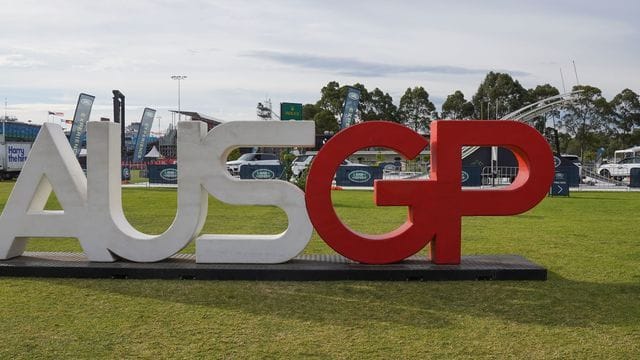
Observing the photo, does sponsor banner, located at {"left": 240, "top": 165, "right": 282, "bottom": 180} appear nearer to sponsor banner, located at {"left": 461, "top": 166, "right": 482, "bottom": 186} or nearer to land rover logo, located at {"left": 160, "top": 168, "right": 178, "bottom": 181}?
land rover logo, located at {"left": 160, "top": 168, "right": 178, "bottom": 181}

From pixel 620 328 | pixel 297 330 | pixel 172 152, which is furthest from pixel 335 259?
pixel 172 152

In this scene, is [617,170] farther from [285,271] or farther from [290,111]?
[285,271]

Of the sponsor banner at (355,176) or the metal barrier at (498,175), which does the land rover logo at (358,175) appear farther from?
the metal barrier at (498,175)

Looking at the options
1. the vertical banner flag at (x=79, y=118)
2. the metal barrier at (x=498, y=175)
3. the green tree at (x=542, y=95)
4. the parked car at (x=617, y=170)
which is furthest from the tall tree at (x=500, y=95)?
the vertical banner flag at (x=79, y=118)

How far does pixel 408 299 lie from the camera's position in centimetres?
583

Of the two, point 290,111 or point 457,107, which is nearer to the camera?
point 290,111

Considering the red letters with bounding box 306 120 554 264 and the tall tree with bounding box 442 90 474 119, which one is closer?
the red letters with bounding box 306 120 554 264

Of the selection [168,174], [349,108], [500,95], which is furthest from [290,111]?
[500,95]

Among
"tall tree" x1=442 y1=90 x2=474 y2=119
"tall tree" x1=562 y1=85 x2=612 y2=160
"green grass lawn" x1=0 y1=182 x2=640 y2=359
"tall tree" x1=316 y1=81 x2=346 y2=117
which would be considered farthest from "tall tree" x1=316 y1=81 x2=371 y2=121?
"green grass lawn" x1=0 y1=182 x2=640 y2=359

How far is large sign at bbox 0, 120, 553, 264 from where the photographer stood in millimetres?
6852

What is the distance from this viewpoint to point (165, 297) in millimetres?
5895

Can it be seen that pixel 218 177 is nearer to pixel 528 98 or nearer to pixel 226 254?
pixel 226 254

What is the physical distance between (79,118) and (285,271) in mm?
23477

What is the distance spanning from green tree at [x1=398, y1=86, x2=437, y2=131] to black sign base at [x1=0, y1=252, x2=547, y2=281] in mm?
62333
